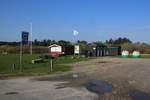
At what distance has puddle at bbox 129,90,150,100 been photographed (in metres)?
11.9

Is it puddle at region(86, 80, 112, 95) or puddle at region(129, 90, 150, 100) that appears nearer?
puddle at region(129, 90, 150, 100)

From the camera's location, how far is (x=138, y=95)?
12648mm

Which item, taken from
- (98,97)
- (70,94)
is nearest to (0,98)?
(70,94)

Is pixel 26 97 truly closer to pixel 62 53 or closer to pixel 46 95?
pixel 46 95

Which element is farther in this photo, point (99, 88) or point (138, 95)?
point (99, 88)

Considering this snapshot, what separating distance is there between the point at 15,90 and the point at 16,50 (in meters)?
75.8

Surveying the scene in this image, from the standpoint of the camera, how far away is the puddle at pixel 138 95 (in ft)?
39.1

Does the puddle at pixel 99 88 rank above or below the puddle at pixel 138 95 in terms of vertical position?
above

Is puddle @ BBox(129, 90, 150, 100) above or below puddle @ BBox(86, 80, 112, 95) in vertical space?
below

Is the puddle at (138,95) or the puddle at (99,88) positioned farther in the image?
the puddle at (99,88)

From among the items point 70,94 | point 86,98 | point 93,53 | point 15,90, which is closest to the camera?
point 86,98

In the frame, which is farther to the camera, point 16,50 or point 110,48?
point 16,50

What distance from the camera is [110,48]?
75812 millimetres

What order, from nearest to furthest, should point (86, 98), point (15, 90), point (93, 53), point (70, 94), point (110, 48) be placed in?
1. point (86, 98)
2. point (70, 94)
3. point (15, 90)
4. point (93, 53)
5. point (110, 48)
